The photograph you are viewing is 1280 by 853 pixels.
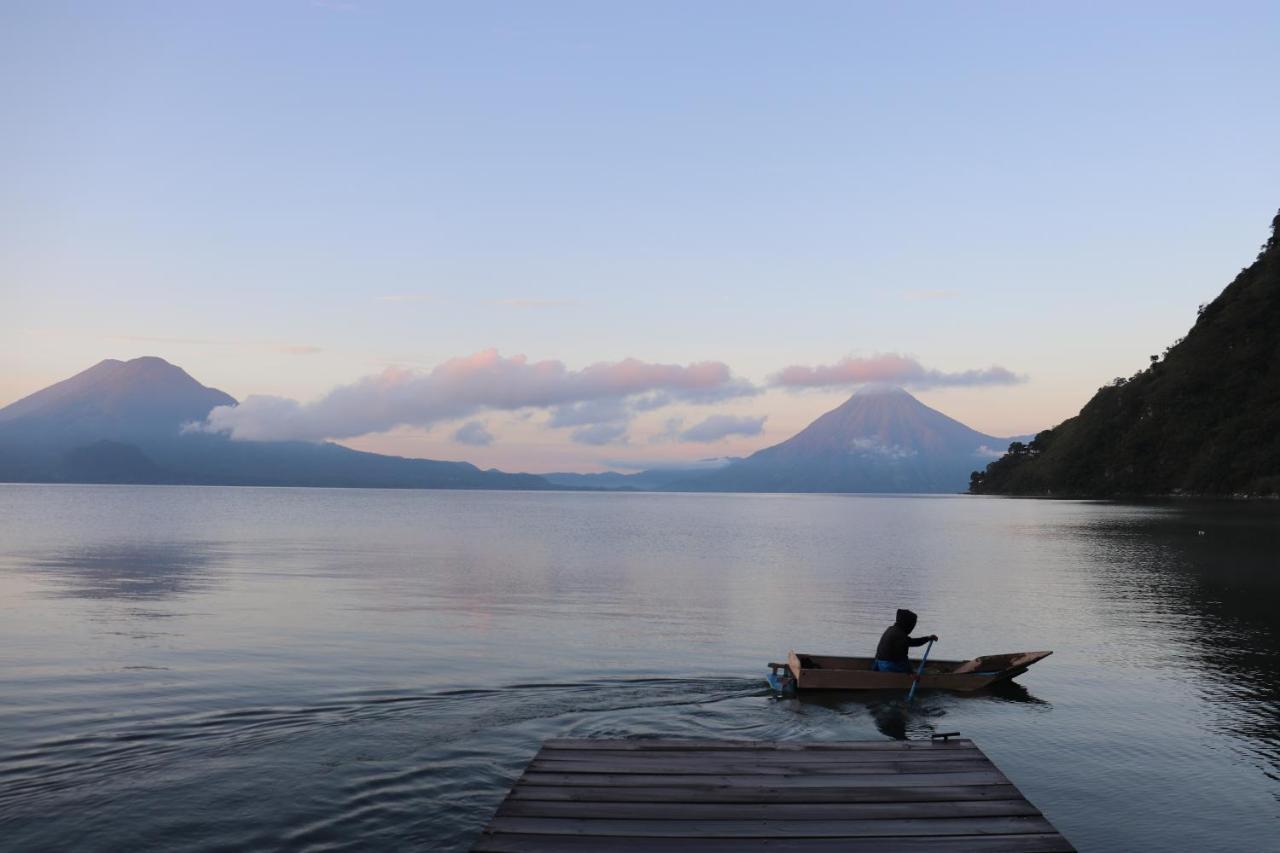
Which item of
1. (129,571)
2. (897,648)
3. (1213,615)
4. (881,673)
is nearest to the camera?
(881,673)

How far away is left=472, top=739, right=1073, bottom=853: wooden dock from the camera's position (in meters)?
11.4

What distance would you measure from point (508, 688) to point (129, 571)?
48406 millimetres

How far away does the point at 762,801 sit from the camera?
498 inches

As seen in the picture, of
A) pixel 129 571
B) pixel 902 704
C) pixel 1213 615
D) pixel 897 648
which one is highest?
pixel 897 648

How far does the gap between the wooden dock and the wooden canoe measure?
11.6 metres

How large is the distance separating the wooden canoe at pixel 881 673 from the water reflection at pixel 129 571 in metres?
37.0

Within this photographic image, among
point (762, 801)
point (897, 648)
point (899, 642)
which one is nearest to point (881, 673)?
point (897, 648)

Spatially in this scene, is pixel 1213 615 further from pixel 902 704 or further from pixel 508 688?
pixel 508 688

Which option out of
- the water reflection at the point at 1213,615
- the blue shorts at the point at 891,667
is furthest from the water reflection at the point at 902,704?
the water reflection at the point at 1213,615

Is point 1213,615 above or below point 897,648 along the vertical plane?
below

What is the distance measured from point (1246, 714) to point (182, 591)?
50.9m

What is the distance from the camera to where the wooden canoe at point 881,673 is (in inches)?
1059

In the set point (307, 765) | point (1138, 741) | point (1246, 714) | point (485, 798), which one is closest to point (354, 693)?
point (307, 765)

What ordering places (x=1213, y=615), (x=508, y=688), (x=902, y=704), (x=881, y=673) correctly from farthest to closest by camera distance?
1. (x=1213, y=615)
2. (x=508, y=688)
3. (x=881, y=673)
4. (x=902, y=704)
